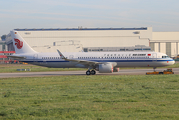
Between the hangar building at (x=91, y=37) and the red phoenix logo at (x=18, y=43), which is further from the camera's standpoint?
the hangar building at (x=91, y=37)

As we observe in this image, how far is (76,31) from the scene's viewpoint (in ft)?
361

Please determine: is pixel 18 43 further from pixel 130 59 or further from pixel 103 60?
pixel 130 59

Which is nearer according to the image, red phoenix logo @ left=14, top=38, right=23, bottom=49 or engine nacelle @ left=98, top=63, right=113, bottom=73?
engine nacelle @ left=98, top=63, right=113, bottom=73

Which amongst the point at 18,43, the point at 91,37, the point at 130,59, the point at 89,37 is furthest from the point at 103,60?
the point at 91,37

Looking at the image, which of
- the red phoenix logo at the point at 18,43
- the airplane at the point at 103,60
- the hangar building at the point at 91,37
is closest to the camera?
the airplane at the point at 103,60

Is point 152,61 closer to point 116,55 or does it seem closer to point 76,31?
point 116,55

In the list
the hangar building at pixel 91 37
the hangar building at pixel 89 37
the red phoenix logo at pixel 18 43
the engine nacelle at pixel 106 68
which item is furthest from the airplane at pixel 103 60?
the hangar building at pixel 91 37

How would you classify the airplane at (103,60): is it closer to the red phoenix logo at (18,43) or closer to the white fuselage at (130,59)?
the white fuselage at (130,59)

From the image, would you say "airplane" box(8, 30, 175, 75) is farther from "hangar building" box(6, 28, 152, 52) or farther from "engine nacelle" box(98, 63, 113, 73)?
"hangar building" box(6, 28, 152, 52)

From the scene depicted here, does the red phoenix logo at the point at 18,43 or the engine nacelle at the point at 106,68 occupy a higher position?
the red phoenix logo at the point at 18,43

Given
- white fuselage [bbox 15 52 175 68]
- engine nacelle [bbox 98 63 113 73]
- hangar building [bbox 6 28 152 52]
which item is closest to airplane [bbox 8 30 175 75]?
white fuselage [bbox 15 52 175 68]

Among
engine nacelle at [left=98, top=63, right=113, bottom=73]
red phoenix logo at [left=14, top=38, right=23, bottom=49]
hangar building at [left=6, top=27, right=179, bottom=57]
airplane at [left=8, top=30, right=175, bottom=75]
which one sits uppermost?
hangar building at [left=6, top=27, right=179, bottom=57]

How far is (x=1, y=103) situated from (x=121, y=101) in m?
7.19

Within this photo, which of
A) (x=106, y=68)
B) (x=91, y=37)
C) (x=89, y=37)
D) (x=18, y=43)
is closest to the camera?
(x=106, y=68)
